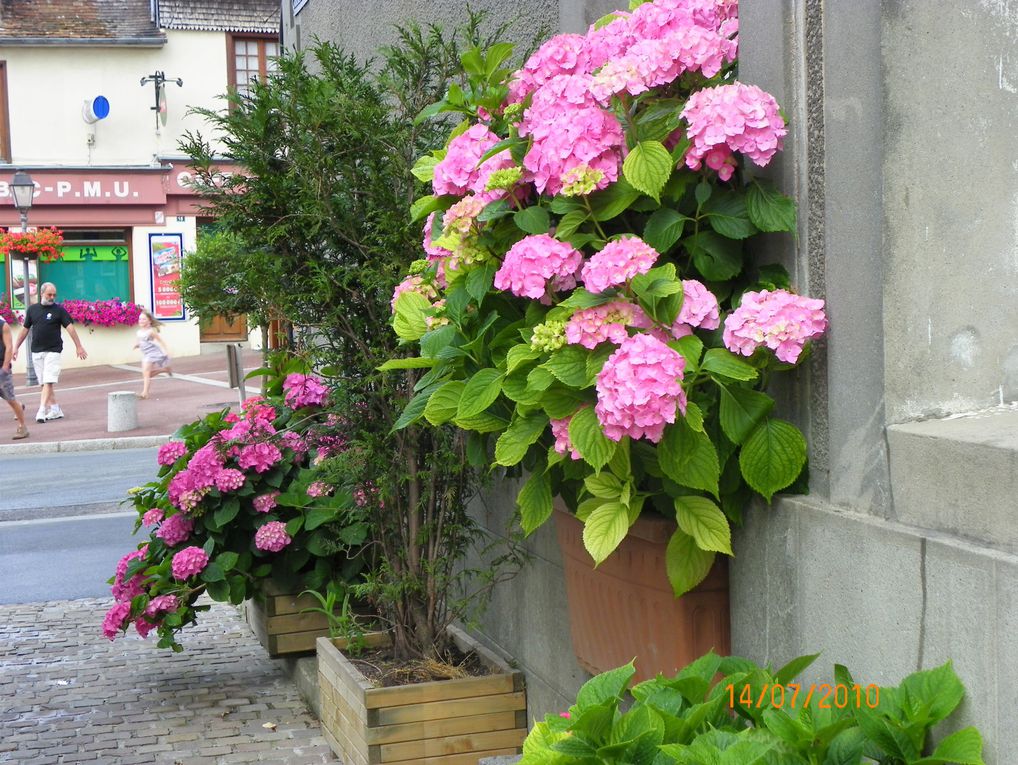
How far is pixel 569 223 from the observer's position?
9.35 feet

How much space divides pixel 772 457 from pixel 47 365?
17.6 metres

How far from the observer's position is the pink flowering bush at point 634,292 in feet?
8.44

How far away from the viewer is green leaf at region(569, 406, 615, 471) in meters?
2.60

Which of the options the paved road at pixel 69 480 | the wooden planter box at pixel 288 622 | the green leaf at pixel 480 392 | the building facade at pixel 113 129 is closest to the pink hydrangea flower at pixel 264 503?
the wooden planter box at pixel 288 622

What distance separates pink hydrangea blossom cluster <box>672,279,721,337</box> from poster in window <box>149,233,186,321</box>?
27.3m

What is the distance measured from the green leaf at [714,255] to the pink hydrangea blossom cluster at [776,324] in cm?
23

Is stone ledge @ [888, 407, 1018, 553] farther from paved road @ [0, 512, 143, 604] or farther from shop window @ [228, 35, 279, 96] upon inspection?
shop window @ [228, 35, 279, 96]

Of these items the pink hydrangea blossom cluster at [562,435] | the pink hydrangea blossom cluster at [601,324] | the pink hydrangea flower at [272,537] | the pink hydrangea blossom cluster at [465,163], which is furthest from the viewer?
the pink hydrangea flower at [272,537]

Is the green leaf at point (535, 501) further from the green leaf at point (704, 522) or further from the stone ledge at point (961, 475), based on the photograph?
the stone ledge at point (961, 475)

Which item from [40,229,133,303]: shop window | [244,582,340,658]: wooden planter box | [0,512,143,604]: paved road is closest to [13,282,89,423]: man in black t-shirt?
[0,512,143,604]: paved road

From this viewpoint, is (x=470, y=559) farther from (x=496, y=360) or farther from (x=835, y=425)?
(x=835, y=425)

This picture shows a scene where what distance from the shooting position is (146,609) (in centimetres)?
532

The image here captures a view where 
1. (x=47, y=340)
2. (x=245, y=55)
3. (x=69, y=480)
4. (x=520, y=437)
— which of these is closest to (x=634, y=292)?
(x=520, y=437)

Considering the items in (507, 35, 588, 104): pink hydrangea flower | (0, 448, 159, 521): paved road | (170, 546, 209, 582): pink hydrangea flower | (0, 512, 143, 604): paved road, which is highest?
(507, 35, 588, 104): pink hydrangea flower
